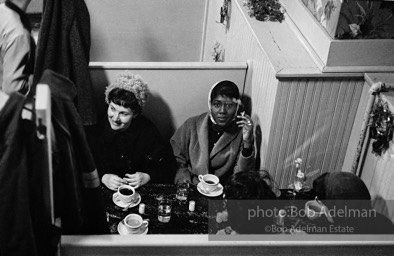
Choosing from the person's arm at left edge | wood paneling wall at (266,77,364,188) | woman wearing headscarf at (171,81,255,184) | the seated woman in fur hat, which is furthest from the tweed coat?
the person's arm at left edge

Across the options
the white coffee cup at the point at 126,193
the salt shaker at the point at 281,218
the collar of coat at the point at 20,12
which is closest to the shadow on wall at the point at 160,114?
the white coffee cup at the point at 126,193

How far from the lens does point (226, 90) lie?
8.41ft

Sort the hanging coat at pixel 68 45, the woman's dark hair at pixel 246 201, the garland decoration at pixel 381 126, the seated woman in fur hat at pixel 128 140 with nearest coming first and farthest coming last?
1. the woman's dark hair at pixel 246 201
2. the garland decoration at pixel 381 126
3. the hanging coat at pixel 68 45
4. the seated woman in fur hat at pixel 128 140

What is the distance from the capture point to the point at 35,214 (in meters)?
1.46

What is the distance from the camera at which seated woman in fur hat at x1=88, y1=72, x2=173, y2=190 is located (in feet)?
8.14

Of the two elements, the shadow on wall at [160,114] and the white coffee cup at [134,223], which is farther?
the shadow on wall at [160,114]

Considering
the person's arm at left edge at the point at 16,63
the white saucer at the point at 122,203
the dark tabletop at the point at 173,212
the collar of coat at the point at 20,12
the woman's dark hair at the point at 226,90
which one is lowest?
the dark tabletop at the point at 173,212

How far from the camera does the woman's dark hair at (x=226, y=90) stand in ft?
8.40

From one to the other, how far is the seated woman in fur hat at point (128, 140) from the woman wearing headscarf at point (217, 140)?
12 cm

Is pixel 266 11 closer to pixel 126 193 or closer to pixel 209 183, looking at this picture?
pixel 209 183

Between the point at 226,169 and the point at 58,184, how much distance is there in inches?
52.6

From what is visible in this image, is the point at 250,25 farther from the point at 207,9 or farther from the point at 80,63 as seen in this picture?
the point at 207,9

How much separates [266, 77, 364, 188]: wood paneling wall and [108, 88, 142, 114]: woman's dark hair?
707 mm

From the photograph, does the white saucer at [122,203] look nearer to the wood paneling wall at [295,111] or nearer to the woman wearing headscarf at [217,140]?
the woman wearing headscarf at [217,140]
